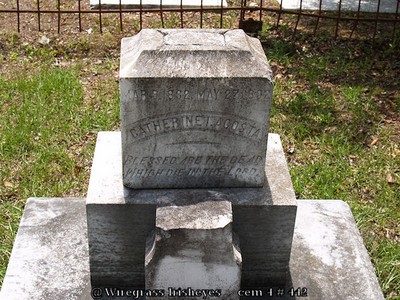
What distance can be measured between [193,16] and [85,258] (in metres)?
4.11

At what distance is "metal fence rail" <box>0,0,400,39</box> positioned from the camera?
6672mm

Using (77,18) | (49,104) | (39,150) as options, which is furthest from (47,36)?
(39,150)

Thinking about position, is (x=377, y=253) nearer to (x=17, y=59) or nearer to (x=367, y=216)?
(x=367, y=216)

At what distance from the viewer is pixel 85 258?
11.6 ft

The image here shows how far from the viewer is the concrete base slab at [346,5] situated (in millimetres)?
7191

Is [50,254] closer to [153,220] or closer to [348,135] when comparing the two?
[153,220]

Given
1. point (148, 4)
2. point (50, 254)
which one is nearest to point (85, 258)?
point (50, 254)

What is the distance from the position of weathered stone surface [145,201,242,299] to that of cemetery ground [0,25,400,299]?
1170 millimetres

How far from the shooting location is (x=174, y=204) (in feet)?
10.0

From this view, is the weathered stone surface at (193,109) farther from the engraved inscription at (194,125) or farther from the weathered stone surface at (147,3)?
the weathered stone surface at (147,3)

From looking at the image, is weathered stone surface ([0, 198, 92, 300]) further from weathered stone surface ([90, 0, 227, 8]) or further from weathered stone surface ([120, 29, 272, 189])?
weathered stone surface ([90, 0, 227, 8])

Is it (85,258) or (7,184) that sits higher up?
(85,258)

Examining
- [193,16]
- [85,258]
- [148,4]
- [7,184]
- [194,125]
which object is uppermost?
[194,125]

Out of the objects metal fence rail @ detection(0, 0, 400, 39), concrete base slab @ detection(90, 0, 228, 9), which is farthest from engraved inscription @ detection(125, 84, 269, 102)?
concrete base slab @ detection(90, 0, 228, 9)
